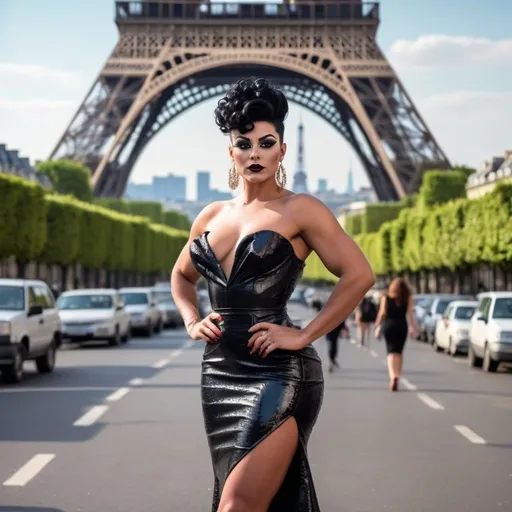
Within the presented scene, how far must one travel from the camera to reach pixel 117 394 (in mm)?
16562

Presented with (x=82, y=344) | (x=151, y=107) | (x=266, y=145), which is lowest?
(x=82, y=344)

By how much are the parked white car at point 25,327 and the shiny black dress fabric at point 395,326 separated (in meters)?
4.85

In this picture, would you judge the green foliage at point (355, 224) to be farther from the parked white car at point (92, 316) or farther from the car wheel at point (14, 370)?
the car wheel at point (14, 370)

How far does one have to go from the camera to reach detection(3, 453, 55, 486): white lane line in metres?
8.88

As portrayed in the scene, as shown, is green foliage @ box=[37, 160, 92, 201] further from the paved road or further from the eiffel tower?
the paved road

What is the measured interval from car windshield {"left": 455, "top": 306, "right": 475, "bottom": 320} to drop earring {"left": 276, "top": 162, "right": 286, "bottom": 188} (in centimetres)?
2439

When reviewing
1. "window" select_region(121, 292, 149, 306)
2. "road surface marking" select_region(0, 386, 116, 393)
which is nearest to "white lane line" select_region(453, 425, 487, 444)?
"road surface marking" select_region(0, 386, 116, 393)

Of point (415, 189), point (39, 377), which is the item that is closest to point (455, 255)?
point (415, 189)

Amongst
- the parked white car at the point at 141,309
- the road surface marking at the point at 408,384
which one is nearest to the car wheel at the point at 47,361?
the road surface marking at the point at 408,384

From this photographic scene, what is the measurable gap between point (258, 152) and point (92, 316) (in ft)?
87.2

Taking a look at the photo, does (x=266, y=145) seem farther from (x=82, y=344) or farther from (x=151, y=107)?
(x=151, y=107)

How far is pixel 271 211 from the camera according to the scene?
4.45 m

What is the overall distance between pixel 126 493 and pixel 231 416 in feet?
13.8

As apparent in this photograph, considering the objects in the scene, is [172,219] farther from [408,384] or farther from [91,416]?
[91,416]
